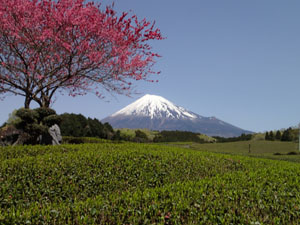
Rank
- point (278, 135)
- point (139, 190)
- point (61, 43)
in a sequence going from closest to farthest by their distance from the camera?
point (139, 190), point (61, 43), point (278, 135)

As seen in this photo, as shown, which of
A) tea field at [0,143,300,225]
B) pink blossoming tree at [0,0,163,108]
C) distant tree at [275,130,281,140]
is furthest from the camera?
distant tree at [275,130,281,140]

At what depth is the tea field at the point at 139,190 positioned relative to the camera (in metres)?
4.16

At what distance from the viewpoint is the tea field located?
13.6 ft

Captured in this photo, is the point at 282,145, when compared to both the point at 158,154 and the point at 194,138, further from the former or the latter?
the point at 158,154

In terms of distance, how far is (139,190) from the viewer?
17.6 feet

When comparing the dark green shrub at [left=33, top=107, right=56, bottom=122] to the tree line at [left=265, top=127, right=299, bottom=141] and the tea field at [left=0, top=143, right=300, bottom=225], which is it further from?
the tree line at [left=265, top=127, right=299, bottom=141]

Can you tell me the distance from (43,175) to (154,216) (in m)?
4.24

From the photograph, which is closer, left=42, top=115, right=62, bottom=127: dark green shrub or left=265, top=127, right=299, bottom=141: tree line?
left=42, top=115, right=62, bottom=127: dark green shrub

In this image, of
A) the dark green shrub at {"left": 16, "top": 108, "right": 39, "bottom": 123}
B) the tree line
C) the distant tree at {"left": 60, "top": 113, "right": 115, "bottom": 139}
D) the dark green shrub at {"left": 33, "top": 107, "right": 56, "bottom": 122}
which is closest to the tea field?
the dark green shrub at {"left": 16, "top": 108, "right": 39, "bottom": 123}

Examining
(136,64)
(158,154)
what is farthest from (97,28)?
(158,154)

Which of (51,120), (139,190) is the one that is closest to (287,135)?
(51,120)

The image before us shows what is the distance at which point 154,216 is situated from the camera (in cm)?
415

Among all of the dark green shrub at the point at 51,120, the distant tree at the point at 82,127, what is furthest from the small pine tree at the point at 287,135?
the dark green shrub at the point at 51,120

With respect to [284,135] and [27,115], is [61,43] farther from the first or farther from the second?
[284,135]
